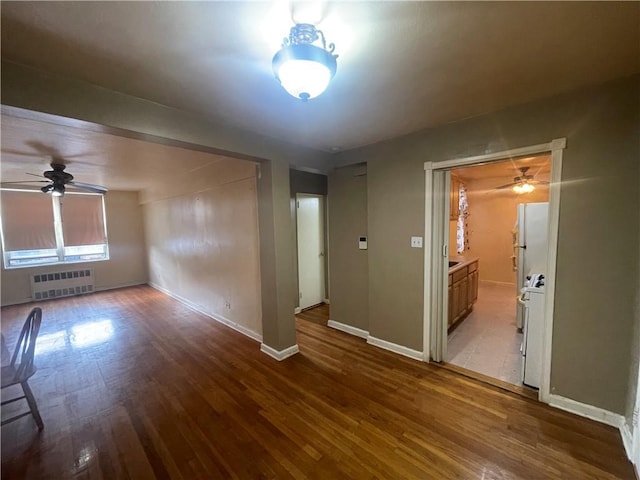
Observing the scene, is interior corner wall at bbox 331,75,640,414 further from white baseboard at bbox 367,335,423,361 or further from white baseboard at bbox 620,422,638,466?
white baseboard at bbox 367,335,423,361

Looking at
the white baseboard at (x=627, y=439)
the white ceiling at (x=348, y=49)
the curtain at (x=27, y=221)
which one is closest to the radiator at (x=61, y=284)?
the curtain at (x=27, y=221)

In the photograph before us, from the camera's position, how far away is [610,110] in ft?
5.82

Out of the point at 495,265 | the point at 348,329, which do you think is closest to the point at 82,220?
the point at 348,329

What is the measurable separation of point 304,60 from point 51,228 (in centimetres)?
716

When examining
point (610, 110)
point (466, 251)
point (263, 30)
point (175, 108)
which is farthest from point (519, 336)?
point (175, 108)

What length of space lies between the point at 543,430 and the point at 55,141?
5.06 meters

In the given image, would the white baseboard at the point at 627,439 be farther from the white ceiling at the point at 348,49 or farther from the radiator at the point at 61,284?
the radiator at the point at 61,284

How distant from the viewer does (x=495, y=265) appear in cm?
617

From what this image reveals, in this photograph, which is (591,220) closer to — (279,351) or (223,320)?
(279,351)

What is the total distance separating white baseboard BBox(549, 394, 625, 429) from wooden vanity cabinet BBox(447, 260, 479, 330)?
1.38m

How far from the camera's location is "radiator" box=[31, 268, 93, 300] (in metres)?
A: 5.38

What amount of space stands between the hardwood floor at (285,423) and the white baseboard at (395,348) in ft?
0.39

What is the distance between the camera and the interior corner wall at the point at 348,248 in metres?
3.35

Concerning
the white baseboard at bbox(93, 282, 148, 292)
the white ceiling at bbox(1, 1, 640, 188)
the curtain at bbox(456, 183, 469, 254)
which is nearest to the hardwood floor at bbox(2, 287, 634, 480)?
the white ceiling at bbox(1, 1, 640, 188)
